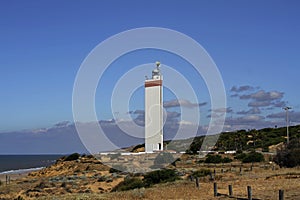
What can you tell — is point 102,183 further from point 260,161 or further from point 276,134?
point 276,134

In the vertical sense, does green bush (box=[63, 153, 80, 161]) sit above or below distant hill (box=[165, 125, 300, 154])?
below

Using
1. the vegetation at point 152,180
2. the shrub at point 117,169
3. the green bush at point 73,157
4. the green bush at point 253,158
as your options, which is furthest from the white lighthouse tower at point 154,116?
the vegetation at point 152,180

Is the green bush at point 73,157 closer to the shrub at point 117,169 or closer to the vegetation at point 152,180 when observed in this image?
the shrub at point 117,169

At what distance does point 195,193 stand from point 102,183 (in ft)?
61.6

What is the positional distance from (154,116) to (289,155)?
30.7 m

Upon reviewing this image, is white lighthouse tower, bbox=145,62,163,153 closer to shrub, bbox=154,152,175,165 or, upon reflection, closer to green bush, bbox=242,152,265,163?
shrub, bbox=154,152,175,165

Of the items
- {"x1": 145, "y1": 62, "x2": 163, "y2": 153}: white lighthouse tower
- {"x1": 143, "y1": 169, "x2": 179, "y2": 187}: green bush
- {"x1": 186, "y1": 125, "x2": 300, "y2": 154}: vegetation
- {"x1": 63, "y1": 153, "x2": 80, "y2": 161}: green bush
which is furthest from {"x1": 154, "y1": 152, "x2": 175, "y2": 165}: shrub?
{"x1": 63, "y1": 153, "x2": 80, "y2": 161}: green bush

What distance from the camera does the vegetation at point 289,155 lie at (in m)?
43.2

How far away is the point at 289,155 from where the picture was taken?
4403cm

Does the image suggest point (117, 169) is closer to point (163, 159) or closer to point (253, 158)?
point (163, 159)

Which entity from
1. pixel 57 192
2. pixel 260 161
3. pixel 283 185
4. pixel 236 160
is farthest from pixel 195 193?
pixel 236 160

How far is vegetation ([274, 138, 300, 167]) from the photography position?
4316cm

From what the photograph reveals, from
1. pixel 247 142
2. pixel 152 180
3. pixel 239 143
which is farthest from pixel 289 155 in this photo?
pixel 247 142

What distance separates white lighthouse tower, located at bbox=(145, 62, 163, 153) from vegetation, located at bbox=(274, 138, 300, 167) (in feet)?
90.5
